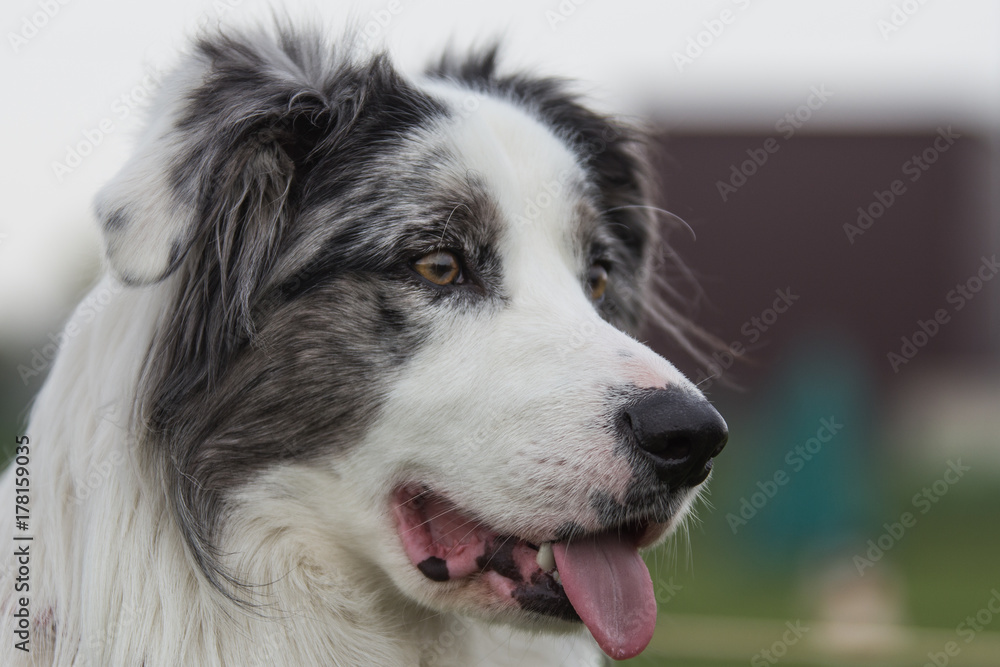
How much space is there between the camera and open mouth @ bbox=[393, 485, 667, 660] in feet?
8.17

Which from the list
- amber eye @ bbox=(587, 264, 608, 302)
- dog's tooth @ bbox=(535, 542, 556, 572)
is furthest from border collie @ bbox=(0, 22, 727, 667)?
amber eye @ bbox=(587, 264, 608, 302)

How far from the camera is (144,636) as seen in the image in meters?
2.53

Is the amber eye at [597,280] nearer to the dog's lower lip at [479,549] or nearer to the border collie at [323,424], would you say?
the border collie at [323,424]

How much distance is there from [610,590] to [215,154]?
1.61m

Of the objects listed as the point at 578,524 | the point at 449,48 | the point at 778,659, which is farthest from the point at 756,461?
the point at 578,524

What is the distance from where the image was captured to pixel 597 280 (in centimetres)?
350

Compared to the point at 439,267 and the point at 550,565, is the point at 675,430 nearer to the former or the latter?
the point at 550,565

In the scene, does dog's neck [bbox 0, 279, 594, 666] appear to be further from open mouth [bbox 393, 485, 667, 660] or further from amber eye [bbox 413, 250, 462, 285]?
amber eye [bbox 413, 250, 462, 285]

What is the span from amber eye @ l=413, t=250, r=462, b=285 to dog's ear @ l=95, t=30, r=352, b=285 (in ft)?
1.44

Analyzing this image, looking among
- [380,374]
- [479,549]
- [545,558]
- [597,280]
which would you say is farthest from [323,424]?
[597,280]

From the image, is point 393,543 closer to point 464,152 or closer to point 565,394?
point 565,394

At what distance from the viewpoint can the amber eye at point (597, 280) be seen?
3.44 meters

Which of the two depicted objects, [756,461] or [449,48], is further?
[756,461]

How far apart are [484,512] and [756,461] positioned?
11.4m
